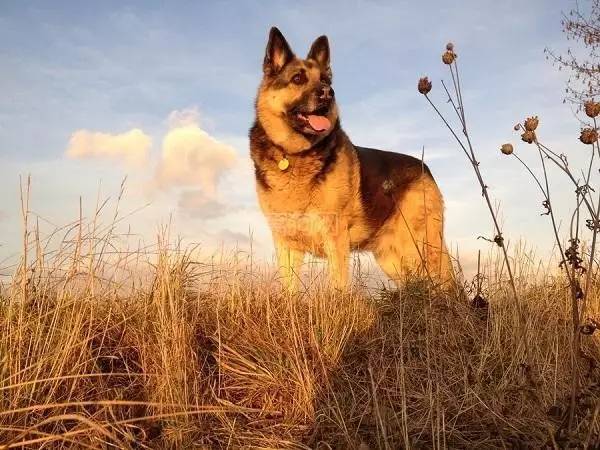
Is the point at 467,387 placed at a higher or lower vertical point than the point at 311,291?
lower

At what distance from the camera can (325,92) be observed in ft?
21.4

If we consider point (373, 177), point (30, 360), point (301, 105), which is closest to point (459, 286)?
point (373, 177)

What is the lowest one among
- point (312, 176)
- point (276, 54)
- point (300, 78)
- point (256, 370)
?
point (256, 370)

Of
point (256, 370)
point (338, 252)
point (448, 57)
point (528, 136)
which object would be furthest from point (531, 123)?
point (338, 252)

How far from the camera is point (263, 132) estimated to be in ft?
23.0

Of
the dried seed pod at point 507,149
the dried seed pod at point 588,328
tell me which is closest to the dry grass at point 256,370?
the dried seed pod at point 588,328

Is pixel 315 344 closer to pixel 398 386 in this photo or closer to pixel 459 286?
pixel 398 386

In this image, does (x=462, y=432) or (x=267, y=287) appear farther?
(x=267, y=287)

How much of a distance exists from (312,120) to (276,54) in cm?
83

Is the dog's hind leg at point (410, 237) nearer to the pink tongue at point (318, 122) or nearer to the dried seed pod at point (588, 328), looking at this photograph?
the pink tongue at point (318, 122)

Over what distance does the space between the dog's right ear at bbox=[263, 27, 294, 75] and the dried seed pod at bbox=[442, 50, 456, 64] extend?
13.0 feet

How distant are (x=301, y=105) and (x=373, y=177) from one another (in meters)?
1.29

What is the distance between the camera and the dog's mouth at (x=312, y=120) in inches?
266

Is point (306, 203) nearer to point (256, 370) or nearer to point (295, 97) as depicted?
point (295, 97)
